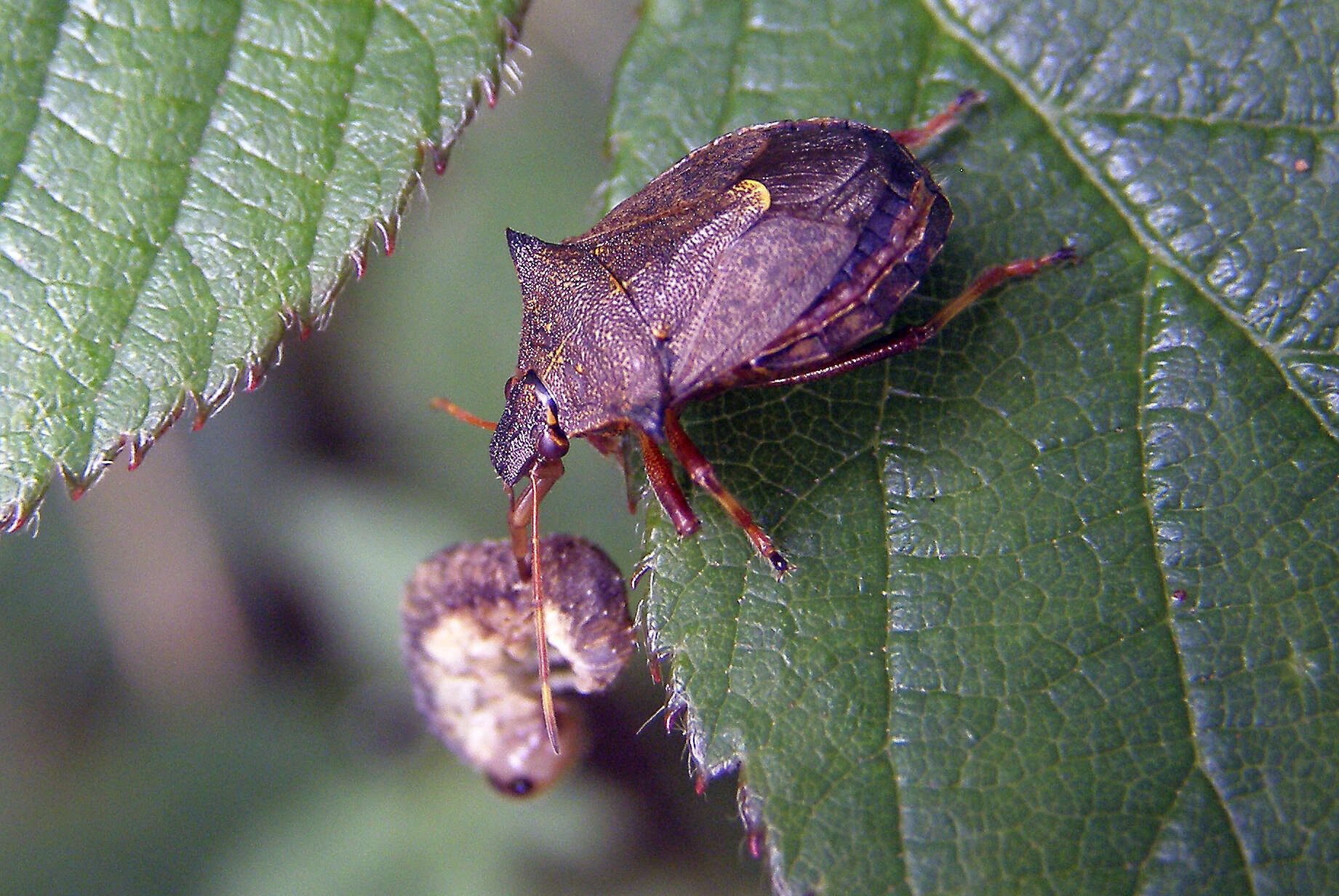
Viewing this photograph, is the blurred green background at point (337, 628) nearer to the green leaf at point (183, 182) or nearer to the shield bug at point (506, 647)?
the shield bug at point (506, 647)

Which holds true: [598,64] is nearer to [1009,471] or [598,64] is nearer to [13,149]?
[13,149]

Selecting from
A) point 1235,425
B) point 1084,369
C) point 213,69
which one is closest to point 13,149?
point 213,69

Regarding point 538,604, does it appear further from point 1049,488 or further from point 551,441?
point 1049,488

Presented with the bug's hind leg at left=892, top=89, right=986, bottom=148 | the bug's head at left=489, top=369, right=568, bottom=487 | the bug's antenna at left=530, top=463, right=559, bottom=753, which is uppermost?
the bug's hind leg at left=892, top=89, right=986, bottom=148

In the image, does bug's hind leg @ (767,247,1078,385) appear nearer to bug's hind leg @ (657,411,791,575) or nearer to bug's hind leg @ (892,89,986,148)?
bug's hind leg @ (657,411,791,575)

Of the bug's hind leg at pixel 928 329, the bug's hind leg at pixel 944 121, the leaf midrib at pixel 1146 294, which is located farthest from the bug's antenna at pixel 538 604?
the leaf midrib at pixel 1146 294

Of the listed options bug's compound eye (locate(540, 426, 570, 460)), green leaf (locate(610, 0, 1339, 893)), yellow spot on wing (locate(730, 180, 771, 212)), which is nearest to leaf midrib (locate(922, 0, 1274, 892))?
green leaf (locate(610, 0, 1339, 893))
